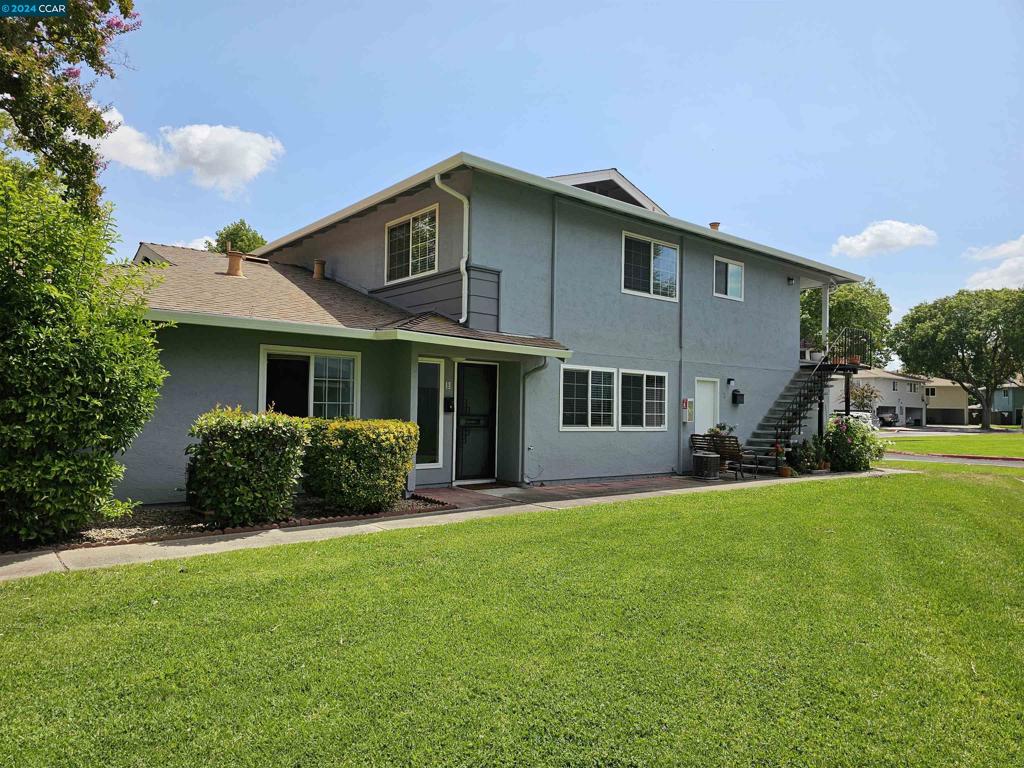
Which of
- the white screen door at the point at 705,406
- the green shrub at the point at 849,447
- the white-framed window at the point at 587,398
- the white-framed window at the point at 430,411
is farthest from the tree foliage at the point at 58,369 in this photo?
the green shrub at the point at 849,447

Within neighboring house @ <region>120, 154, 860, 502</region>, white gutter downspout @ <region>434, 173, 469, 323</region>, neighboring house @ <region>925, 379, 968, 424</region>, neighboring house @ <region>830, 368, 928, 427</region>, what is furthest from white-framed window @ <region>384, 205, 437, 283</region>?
neighboring house @ <region>925, 379, 968, 424</region>

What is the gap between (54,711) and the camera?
2.75m

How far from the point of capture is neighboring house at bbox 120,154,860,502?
8.62 m

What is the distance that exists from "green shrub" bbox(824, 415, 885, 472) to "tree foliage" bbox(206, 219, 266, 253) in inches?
1095

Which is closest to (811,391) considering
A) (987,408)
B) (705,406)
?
(705,406)

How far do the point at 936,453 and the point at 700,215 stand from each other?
15094 mm

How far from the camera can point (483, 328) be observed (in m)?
10.3

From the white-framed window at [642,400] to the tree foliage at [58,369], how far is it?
8.70 m

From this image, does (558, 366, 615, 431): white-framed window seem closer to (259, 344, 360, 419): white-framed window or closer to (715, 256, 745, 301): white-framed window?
(259, 344, 360, 419): white-framed window

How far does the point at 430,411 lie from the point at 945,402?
7046cm

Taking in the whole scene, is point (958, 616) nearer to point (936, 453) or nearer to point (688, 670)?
point (688, 670)

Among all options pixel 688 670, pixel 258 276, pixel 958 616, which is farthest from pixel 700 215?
pixel 688 670

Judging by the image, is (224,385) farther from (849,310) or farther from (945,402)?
(945,402)

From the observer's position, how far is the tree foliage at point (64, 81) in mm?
10453
